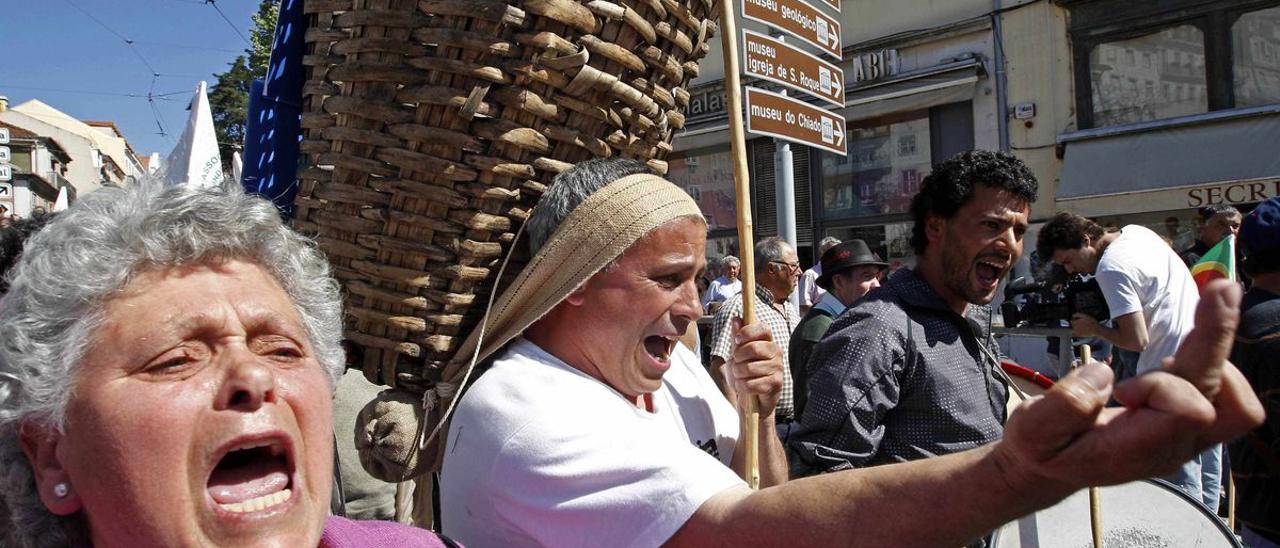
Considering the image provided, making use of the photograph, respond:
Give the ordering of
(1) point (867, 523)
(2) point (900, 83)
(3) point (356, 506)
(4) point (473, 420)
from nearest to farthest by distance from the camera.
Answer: (1) point (867, 523) → (4) point (473, 420) → (3) point (356, 506) → (2) point (900, 83)

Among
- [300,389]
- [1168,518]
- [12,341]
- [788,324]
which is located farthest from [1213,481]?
[12,341]

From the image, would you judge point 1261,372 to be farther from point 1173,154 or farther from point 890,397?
point 1173,154

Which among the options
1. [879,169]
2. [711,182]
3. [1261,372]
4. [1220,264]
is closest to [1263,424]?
[1261,372]

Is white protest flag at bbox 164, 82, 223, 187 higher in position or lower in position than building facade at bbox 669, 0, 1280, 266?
lower

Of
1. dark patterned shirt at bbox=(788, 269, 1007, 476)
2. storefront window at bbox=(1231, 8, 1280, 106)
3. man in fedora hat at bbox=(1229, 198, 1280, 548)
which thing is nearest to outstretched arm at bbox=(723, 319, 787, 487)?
dark patterned shirt at bbox=(788, 269, 1007, 476)

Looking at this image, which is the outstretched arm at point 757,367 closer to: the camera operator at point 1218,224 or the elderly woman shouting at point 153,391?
the elderly woman shouting at point 153,391

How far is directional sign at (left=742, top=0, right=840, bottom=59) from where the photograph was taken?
4.09 meters

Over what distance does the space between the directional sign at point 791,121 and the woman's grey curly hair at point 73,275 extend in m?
2.74

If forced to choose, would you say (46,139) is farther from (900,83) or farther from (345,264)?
(345,264)

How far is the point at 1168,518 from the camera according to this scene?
8.27 ft

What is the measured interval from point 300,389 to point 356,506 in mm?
2315

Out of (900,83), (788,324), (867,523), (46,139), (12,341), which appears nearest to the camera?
(867,523)

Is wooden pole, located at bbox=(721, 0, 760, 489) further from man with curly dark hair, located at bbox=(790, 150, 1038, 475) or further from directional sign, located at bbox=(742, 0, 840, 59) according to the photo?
directional sign, located at bbox=(742, 0, 840, 59)

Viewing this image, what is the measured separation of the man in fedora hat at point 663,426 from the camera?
3.08 feet
